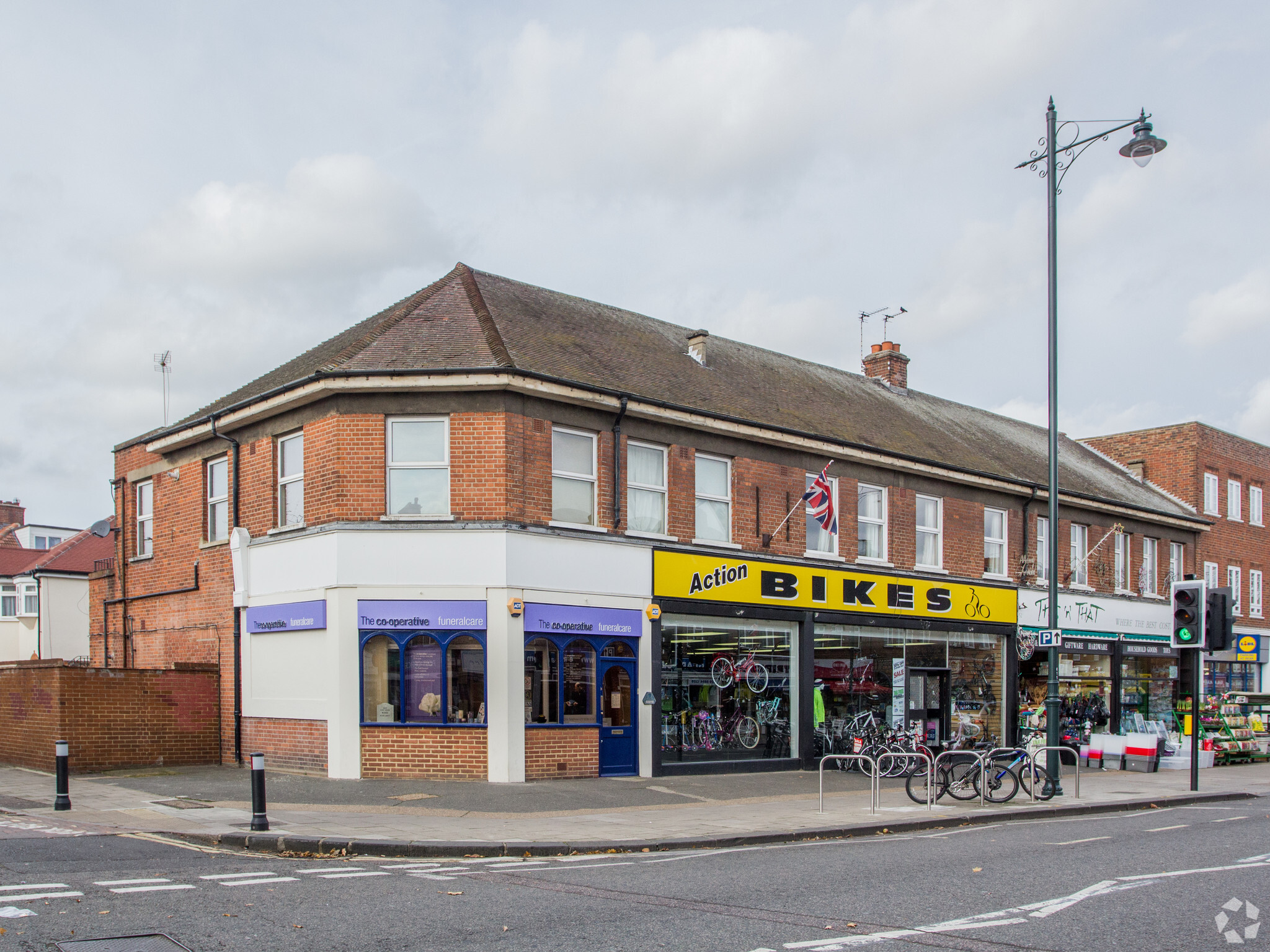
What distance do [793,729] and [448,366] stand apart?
9.29m

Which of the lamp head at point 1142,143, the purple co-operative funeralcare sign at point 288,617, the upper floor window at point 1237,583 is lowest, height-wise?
the upper floor window at point 1237,583

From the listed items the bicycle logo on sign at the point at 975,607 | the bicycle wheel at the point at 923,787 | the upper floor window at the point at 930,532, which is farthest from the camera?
the bicycle logo on sign at the point at 975,607

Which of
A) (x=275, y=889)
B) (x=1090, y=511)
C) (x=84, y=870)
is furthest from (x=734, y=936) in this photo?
(x=1090, y=511)

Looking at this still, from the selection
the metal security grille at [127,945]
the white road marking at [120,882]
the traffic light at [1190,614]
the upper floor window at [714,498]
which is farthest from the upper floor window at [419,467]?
the traffic light at [1190,614]

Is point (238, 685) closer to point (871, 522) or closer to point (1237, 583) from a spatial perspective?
point (871, 522)

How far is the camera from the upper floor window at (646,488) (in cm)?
1962

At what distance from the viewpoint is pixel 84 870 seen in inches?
378

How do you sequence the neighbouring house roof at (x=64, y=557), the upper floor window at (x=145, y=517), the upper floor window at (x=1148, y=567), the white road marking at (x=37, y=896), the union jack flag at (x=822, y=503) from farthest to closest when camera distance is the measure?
1. the neighbouring house roof at (x=64, y=557)
2. the upper floor window at (x=1148, y=567)
3. the upper floor window at (x=145, y=517)
4. the union jack flag at (x=822, y=503)
5. the white road marking at (x=37, y=896)

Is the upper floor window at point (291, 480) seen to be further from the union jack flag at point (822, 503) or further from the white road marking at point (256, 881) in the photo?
the white road marking at point (256, 881)

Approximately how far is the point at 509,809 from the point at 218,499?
31.4ft

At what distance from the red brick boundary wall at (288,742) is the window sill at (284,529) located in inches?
117

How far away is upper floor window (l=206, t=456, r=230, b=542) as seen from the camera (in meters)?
21.0

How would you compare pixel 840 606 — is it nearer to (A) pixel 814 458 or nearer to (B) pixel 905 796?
(A) pixel 814 458

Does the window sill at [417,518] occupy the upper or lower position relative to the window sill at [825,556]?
upper
